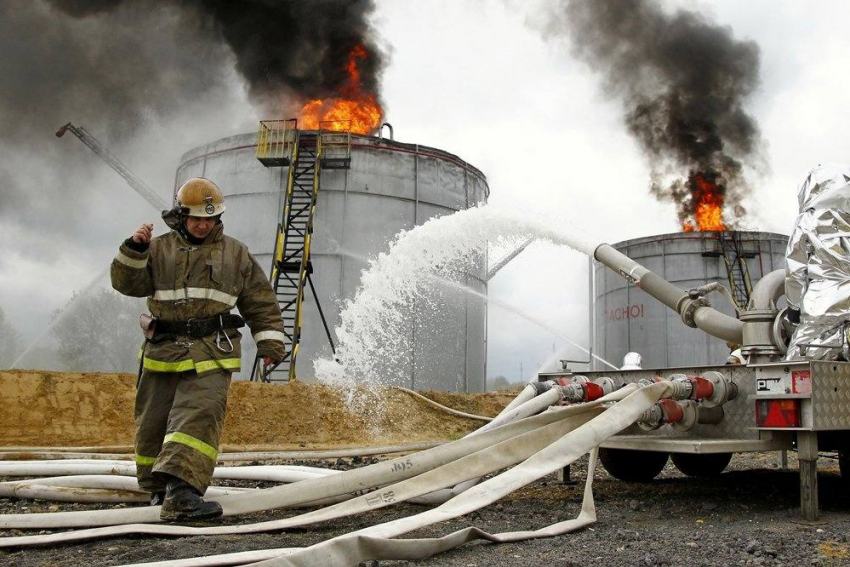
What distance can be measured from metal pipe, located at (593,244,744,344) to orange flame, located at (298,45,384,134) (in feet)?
41.3

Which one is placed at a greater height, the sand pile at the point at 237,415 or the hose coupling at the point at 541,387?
the hose coupling at the point at 541,387

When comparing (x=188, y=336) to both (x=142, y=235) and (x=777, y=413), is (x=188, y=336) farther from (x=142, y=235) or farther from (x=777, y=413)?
(x=777, y=413)

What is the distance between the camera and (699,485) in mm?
5594

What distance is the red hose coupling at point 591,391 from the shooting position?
5.00 metres

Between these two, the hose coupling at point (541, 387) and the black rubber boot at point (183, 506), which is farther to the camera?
the hose coupling at point (541, 387)

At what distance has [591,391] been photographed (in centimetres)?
504

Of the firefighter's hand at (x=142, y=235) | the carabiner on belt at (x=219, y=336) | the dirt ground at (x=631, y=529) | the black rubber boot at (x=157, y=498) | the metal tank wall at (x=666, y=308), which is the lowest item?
the dirt ground at (x=631, y=529)

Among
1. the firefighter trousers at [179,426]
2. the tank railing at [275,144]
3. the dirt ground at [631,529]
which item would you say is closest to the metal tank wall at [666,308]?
the tank railing at [275,144]

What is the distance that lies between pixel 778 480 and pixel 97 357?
29.8 m

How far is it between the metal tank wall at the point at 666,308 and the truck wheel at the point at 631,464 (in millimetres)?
11697

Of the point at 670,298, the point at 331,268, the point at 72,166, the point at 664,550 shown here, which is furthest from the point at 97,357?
the point at 664,550

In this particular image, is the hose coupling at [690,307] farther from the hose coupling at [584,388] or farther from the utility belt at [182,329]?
the utility belt at [182,329]

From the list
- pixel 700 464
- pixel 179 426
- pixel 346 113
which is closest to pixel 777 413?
pixel 700 464

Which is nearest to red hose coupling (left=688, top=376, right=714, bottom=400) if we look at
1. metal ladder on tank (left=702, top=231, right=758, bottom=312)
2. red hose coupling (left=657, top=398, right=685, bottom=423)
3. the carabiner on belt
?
red hose coupling (left=657, top=398, right=685, bottom=423)
